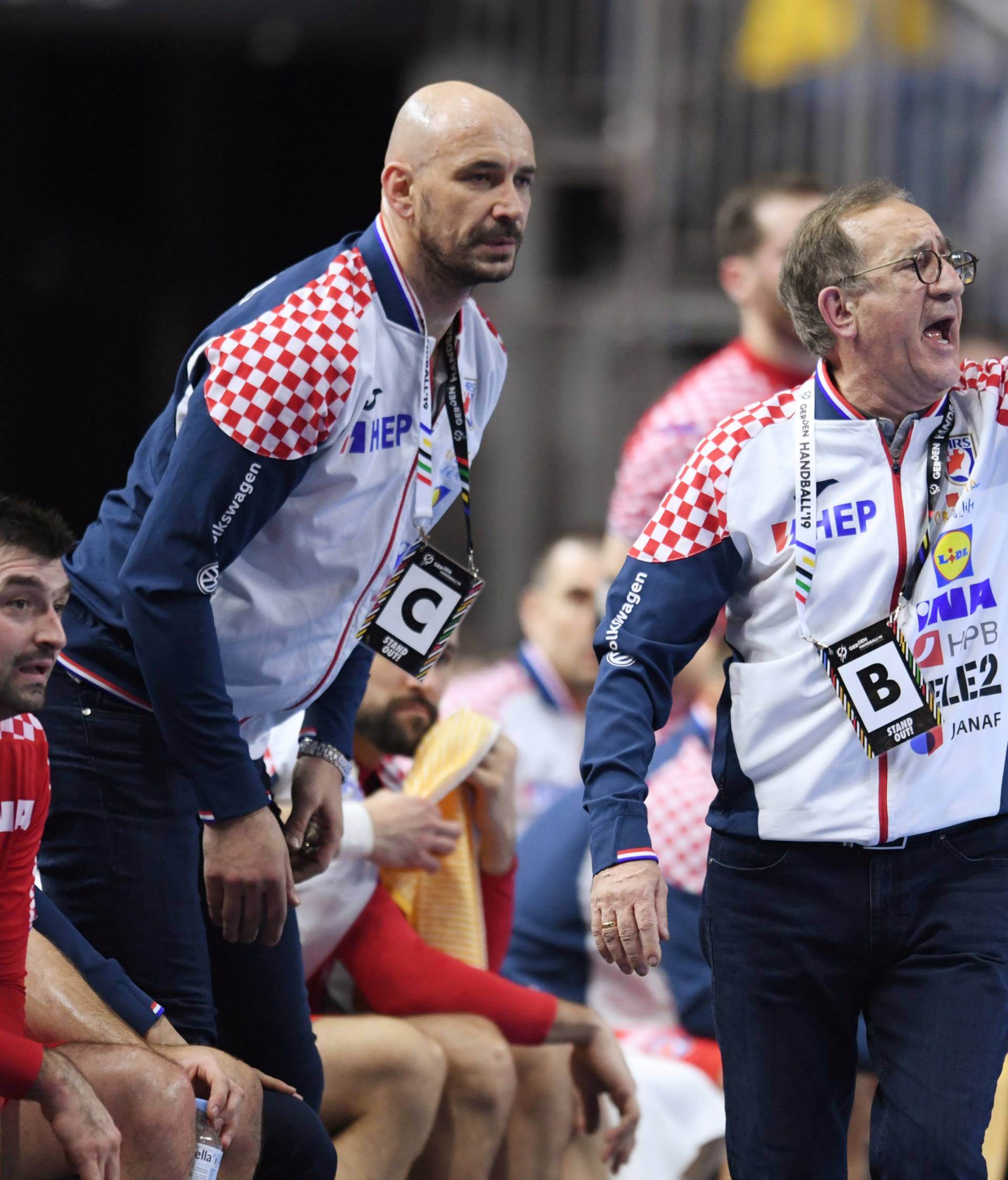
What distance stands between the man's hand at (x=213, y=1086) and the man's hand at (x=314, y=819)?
40cm

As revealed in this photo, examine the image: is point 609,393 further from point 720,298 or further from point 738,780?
point 738,780

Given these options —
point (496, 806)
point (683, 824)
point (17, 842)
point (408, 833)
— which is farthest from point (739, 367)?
point (17, 842)

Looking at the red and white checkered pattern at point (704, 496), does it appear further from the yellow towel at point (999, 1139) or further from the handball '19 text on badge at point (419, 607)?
the yellow towel at point (999, 1139)

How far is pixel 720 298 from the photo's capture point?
778 centimetres

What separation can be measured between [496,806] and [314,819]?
81 cm

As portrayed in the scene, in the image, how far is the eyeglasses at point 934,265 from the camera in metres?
2.53

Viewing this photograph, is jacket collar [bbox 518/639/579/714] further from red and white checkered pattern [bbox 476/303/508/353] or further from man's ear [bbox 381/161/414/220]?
man's ear [bbox 381/161/414/220]

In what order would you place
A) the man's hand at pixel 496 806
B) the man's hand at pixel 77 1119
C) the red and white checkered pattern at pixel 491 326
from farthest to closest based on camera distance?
1. the man's hand at pixel 496 806
2. the red and white checkered pattern at pixel 491 326
3. the man's hand at pixel 77 1119

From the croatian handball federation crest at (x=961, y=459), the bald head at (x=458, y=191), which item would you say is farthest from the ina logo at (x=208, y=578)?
the croatian handball federation crest at (x=961, y=459)

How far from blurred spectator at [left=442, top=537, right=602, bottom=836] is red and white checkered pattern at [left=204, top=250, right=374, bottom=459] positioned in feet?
9.26

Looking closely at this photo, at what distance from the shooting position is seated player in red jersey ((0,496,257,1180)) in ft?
7.70

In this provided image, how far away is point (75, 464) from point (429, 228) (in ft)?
25.8

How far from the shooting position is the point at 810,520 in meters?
2.52

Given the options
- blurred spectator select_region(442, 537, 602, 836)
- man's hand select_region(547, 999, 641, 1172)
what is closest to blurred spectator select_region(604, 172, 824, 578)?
blurred spectator select_region(442, 537, 602, 836)
